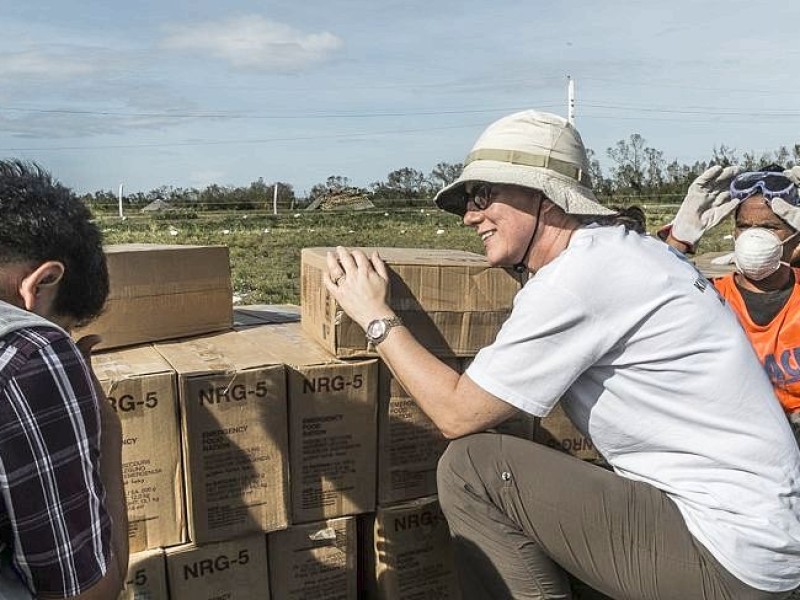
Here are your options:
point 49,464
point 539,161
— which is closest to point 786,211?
point 539,161

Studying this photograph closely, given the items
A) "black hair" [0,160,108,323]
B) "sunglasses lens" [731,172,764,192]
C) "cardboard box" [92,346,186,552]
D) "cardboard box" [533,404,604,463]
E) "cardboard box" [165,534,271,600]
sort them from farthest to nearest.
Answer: "sunglasses lens" [731,172,764,192] < "cardboard box" [533,404,604,463] < "cardboard box" [165,534,271,600] < "cardboard box" [92,346,186,552] < "black hair" [0,160,108,323]

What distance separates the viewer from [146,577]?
6.81ft

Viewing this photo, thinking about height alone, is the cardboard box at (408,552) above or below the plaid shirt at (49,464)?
below

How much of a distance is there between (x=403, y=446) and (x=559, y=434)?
531 millimetres

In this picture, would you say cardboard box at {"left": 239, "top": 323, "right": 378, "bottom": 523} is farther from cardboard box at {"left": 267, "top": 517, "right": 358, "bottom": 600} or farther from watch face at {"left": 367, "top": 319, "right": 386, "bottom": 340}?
watch face at {"left": 367, "top": 319, "right": 386, "bottom": 340}

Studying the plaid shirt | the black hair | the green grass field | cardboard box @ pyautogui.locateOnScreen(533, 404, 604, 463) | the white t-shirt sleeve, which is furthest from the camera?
the green grass field

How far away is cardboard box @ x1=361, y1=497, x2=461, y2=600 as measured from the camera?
7.88 feet

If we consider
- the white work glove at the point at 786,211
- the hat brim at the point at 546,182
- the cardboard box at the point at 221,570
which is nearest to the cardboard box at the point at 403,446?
the cardboard box at the point at 221,570

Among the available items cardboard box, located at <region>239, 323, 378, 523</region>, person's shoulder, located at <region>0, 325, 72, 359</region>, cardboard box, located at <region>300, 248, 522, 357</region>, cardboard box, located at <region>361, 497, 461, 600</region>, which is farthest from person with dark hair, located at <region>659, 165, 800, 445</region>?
person's shoulder, located at <region>0, 325, 72, 359</region>

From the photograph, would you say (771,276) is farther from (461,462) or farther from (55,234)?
(55,234)

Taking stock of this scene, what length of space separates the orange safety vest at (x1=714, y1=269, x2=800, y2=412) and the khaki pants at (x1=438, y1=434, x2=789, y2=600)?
1310 millimetres

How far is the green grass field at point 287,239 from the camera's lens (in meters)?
8.85

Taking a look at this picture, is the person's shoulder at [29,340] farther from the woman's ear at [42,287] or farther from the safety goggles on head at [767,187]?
the safety goggles on head at [767,187]

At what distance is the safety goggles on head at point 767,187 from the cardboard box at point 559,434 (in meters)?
1.16
